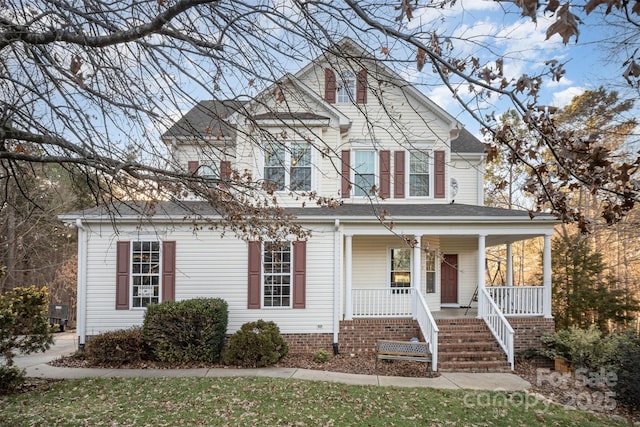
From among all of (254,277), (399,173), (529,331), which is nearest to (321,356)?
(254,277)

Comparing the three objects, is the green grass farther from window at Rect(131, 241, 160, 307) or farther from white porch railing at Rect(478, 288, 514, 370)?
window at Rect(131, 241, 160, 307)

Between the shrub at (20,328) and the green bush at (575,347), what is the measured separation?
38.4ft

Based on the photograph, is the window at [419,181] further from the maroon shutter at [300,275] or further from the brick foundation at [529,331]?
the brick foundation at [529,331]

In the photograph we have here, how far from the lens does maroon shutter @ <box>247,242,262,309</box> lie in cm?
1052

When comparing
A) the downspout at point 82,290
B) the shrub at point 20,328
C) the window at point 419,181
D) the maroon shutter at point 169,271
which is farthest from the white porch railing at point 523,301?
the downspout at point 82,290

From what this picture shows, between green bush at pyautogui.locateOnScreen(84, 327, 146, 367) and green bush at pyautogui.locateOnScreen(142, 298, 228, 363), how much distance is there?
0.94 ft

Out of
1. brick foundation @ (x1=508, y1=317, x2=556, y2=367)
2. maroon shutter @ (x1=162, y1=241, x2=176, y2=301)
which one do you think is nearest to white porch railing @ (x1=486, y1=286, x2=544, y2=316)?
brick foundation @ (x1=508, y1=317, x2=556, y2=367)

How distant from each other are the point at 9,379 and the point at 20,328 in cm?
90

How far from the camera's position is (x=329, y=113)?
458 inches

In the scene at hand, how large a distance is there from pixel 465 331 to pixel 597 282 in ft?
19.9

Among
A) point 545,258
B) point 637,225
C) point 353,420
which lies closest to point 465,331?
point 545,258

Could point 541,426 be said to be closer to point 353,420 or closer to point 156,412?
point 353,420

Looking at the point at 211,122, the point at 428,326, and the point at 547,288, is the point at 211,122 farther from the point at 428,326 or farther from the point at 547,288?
the point at 547,288

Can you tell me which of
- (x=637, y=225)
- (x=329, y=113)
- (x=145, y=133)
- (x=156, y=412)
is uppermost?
(x=329, y=113)
